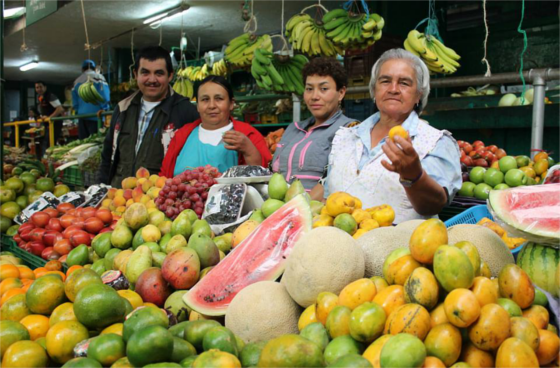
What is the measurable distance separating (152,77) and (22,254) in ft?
5.79

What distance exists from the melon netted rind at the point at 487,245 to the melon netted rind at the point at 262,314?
0.51 metres

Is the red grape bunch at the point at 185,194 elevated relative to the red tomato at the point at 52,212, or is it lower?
elevated

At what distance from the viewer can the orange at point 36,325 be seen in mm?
1540

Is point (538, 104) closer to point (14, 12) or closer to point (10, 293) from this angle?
point (10, 293)

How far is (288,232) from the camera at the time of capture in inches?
64.8

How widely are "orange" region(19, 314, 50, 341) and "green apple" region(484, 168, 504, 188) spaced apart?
312 cm

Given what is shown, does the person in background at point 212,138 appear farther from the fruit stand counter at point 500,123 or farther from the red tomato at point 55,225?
the fruit stand counter at point 500,123

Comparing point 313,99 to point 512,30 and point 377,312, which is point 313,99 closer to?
point 377,312

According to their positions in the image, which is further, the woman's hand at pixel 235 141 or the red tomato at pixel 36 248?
the woman's hand at pixel 235 141

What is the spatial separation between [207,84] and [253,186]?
48.4 inches

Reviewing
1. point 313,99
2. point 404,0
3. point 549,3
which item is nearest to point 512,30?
point 549,3

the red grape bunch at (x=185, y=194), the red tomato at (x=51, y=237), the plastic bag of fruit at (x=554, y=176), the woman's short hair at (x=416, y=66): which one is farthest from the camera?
the red tomato at (x=51, y=237)

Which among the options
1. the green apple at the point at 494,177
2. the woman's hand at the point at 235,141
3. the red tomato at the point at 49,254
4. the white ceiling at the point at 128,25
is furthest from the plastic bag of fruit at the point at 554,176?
the white ceiling at the point at 128,25

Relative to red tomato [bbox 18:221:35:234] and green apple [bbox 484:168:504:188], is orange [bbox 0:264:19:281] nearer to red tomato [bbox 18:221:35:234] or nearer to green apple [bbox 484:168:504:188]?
red tomato [bbox 18:221:35:234]
